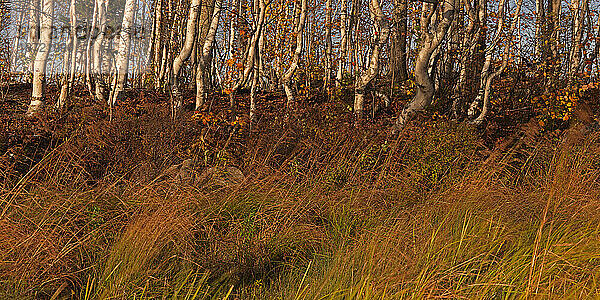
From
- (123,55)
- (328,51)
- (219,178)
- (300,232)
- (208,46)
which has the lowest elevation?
(300,232)

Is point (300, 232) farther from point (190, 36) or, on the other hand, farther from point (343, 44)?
point (343, 44)

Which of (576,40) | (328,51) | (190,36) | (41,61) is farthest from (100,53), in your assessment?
(576,40)

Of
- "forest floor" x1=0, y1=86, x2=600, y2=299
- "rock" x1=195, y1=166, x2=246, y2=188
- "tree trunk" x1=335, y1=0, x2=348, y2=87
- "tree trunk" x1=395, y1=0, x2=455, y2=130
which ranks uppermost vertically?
"tree trunk" x1=335, y1=0, x2=348, y2=87

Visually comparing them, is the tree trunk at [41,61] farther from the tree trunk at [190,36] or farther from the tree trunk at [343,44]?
the tree trunk at [343,44]

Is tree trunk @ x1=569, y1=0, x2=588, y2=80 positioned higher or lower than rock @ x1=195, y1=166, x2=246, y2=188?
higher

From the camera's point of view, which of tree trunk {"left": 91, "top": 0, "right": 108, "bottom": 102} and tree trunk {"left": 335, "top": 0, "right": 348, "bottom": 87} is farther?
tree trunk {"left": 335, "top": 0, "right": 348, "bottom": 87}

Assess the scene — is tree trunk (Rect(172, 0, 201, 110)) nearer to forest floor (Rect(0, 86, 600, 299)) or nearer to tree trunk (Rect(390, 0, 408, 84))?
forest floor (Rect(0, 86, 600, 299))

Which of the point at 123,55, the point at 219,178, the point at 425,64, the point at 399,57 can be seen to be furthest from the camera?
the point at 399,57

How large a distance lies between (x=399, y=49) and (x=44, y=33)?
6482mm

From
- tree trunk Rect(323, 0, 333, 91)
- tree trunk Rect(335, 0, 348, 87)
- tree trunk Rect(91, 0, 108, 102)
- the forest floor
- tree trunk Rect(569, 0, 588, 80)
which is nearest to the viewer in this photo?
the forest floor

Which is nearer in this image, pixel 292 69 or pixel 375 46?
pixel 375 46

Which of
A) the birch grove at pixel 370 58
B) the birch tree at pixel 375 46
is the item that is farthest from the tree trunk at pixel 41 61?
the birch tree at pixel 375 46

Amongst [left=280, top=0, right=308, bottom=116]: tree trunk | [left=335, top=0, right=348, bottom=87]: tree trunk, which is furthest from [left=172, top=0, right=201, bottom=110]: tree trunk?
[left=335, top=0, right=348, bottom=87]: tree trunk

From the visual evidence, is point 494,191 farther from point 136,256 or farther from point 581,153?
point 136,256
